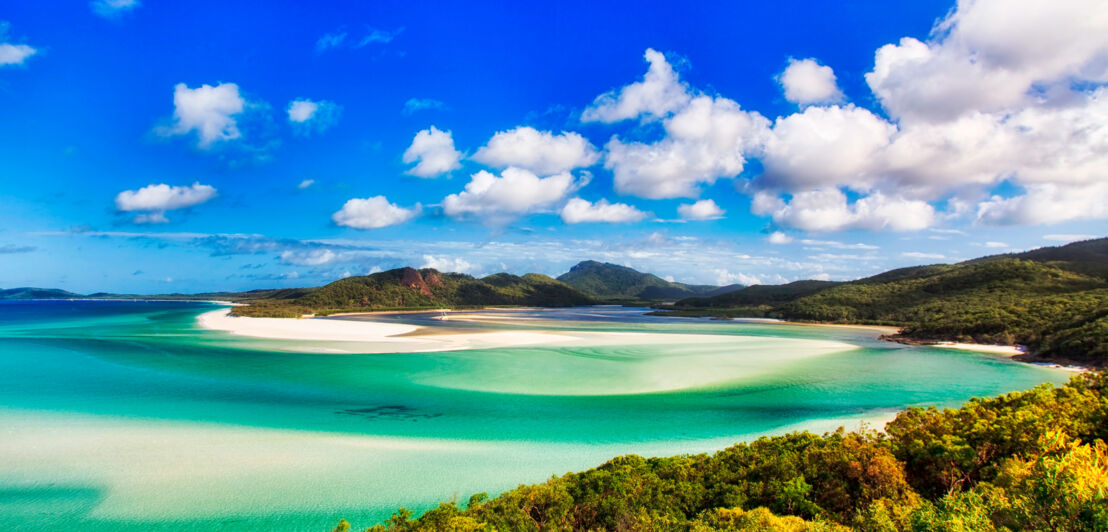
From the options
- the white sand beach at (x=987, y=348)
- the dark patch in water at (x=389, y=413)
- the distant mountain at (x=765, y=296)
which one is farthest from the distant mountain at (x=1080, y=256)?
the dark patch in water at (x=389, y=413)

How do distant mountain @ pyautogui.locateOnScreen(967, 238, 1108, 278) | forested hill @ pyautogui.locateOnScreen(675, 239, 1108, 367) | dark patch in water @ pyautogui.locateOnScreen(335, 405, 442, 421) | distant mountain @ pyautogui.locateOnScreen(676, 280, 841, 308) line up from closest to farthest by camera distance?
1. dark patch in water @ pyautogui.locateOnScreen(335, 405, 442, 421)
2. forested hill @ pyautogui.locateOnScreen(675, 239, 1108, 367)
3. distant mountain @ pyautogui.locateOnScreen(967, 238, 1108, 278)
4. distant mountain @ pyautogui.locateOnScreen(676, 280, 841, 308)

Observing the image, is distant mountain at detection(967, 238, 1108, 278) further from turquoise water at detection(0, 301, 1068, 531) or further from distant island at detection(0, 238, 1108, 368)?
turquoise water at detection(0, 301, 1068, 531)

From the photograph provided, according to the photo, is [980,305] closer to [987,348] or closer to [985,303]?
[985,303]

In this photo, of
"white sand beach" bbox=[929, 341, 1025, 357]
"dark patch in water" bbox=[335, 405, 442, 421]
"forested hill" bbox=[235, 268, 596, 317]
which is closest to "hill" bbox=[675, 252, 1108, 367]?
"white sand beach" bbox=[929, 341, 1025, 357]

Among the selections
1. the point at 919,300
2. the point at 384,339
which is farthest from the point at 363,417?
the point at 919,300

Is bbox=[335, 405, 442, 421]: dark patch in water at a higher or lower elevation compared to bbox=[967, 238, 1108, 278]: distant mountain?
lower

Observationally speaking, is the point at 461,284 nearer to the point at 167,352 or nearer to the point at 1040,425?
the point at 167,352
